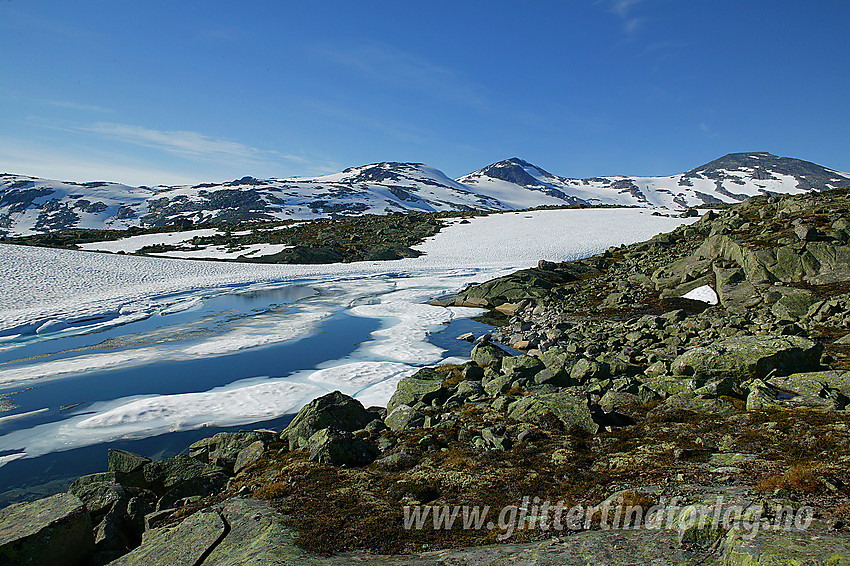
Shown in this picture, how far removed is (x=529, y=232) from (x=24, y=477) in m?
60.9

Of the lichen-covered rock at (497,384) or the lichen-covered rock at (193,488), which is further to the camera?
the lichen-covered rock at (497,384)

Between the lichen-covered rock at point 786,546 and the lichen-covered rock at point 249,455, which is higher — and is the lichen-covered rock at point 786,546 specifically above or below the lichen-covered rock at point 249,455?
above

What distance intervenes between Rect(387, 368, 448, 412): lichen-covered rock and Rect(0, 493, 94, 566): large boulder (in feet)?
22.5

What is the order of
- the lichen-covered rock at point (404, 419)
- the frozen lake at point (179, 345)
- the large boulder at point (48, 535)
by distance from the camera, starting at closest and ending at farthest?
the large boulder at point (48, 535), the lichen-covered rock at point (404, 419), the frozen lake at point (179, 345)

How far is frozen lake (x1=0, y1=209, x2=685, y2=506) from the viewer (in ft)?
38.1

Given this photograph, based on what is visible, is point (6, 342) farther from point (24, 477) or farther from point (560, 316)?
point (560, 316)

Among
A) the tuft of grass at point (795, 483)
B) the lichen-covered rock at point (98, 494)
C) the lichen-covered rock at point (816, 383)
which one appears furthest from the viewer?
the lichen-covered rock at point (816, 383)

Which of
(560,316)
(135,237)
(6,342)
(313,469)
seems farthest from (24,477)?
(135,237)

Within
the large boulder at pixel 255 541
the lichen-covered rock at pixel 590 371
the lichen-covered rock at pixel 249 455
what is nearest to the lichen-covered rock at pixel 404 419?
the lichen-covered rock at pixel 249 455

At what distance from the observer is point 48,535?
18.1 ft

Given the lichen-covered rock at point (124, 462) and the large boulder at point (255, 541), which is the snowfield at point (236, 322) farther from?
the large boulder at point (255, 541)

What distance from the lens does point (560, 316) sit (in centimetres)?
2375

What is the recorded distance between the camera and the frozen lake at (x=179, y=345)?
11.6 m

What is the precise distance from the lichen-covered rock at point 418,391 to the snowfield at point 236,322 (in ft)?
4.83
